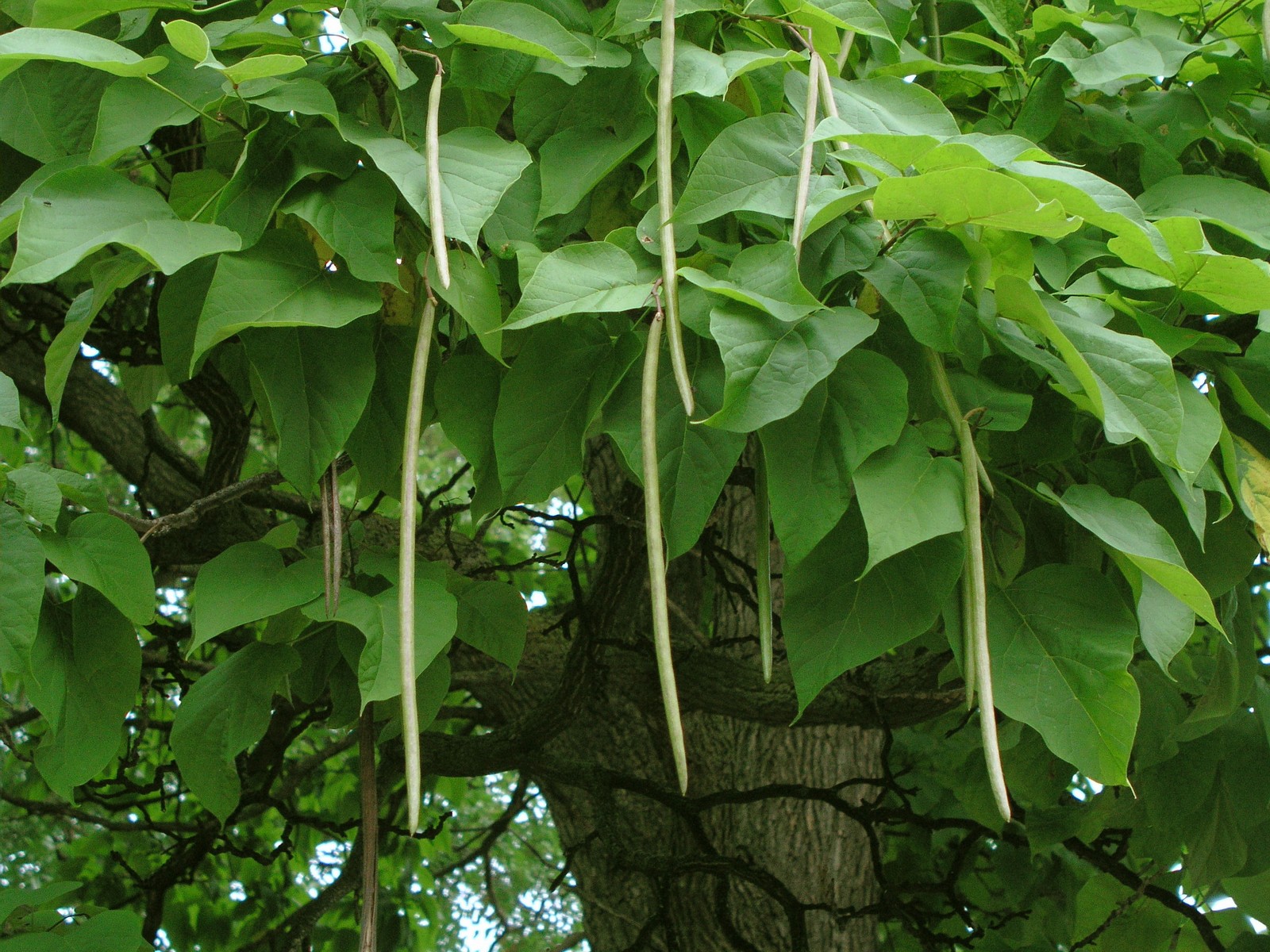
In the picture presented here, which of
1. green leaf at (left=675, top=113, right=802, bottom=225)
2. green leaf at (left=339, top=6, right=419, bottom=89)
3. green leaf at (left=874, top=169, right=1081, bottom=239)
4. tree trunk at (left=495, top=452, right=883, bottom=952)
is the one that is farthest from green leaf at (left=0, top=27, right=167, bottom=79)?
tree trunk at (left=495, top=452, right=883, bottom=952)

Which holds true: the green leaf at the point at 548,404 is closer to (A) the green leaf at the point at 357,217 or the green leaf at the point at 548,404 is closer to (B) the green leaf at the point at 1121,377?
(A) the green leaf at the point at 357,217

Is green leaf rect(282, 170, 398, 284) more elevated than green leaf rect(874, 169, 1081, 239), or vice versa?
green leaf rect(282, 170, 398, 284)

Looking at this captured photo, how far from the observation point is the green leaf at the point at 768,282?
1.83 ft

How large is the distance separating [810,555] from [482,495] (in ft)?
0.75

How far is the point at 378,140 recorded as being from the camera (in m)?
0.64

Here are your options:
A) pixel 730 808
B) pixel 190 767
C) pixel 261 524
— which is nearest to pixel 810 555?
pixel 190 767

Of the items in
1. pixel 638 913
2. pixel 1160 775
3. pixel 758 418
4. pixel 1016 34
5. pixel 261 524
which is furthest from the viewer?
pixel 638 913

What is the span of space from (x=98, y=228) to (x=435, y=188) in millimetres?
177

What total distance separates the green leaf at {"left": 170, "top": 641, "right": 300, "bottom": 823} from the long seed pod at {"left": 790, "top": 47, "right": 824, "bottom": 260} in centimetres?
45

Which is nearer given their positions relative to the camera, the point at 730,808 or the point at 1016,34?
the point at 1016,34

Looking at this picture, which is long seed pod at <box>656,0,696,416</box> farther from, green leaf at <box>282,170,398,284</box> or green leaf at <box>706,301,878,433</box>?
green leaf at <box>282,170,398,284</box>

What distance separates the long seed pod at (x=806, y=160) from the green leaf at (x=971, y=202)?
40 millimetres

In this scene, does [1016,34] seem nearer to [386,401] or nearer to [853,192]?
[853,192]

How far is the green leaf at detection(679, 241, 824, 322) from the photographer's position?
0.56m
